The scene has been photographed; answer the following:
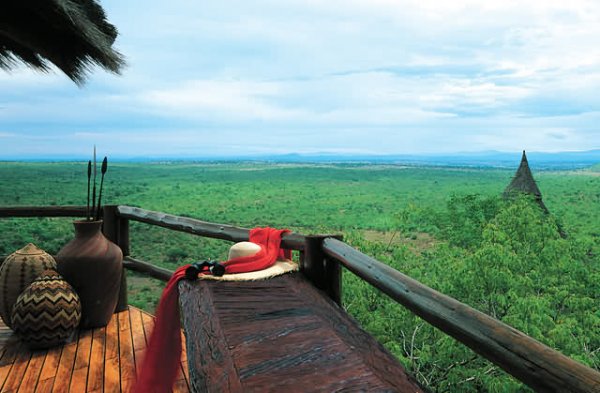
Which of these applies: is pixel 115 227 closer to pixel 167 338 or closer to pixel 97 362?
pixel 97 362

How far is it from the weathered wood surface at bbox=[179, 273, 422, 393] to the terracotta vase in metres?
1.61

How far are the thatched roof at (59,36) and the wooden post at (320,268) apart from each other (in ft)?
10.1

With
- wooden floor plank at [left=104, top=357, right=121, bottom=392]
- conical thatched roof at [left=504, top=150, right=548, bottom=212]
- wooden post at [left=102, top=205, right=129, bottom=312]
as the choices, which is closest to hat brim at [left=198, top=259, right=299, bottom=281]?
wooden floor plank at [left=104, top=357, right=121, bottom=392]

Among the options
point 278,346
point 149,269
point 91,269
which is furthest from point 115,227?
point 278,346

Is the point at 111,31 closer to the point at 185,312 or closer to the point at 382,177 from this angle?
A: the point at 185,312

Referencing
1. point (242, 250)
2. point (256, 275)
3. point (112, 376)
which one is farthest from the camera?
point (112, 376)

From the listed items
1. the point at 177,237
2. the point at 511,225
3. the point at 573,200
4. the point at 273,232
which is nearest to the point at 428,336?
the point at 511,225

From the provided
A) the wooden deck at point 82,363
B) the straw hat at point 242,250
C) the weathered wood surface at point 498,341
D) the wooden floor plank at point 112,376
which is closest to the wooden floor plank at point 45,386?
the wooden deck at point 82,363

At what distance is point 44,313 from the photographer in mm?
2854

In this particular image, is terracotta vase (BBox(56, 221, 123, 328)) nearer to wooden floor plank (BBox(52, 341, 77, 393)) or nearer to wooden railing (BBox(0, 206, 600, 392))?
wooden floor plank (BBox(52, 341, 77, 393))

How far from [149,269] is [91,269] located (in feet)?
1.78

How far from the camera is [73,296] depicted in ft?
9.89

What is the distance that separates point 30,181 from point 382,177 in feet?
129

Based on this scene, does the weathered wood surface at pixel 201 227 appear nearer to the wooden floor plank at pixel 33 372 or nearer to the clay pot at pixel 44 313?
the clay pot at pixel 44 313
